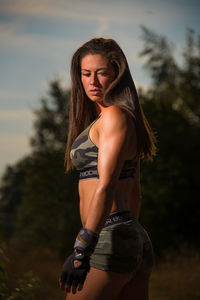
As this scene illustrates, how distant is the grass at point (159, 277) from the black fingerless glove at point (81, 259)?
469 cm

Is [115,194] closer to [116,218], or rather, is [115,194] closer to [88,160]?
[116,218]

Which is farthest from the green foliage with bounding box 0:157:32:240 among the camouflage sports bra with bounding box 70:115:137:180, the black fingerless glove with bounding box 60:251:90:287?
the black fingerless glove with bounding box 60:251:90:287

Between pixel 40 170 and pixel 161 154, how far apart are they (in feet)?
15.3

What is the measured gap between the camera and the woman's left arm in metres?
2.48

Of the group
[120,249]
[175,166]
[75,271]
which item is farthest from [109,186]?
[175,166]

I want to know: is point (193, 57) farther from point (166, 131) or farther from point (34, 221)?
point (34, 221)

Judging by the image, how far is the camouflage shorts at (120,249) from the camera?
257cm

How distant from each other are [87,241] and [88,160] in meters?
0.53

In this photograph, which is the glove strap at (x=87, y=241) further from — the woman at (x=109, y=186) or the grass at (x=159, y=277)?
the grass at (x=159, y=277)

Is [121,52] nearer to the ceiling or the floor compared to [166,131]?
nearer to the ceiling

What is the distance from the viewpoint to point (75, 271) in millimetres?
2490

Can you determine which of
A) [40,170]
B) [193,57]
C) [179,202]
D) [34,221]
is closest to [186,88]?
[193,57]

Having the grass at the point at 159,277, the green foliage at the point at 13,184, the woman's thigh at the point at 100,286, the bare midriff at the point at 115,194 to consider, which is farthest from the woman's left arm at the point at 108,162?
the green foliage at the point at 13,184

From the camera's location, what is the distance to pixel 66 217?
1595 cm
